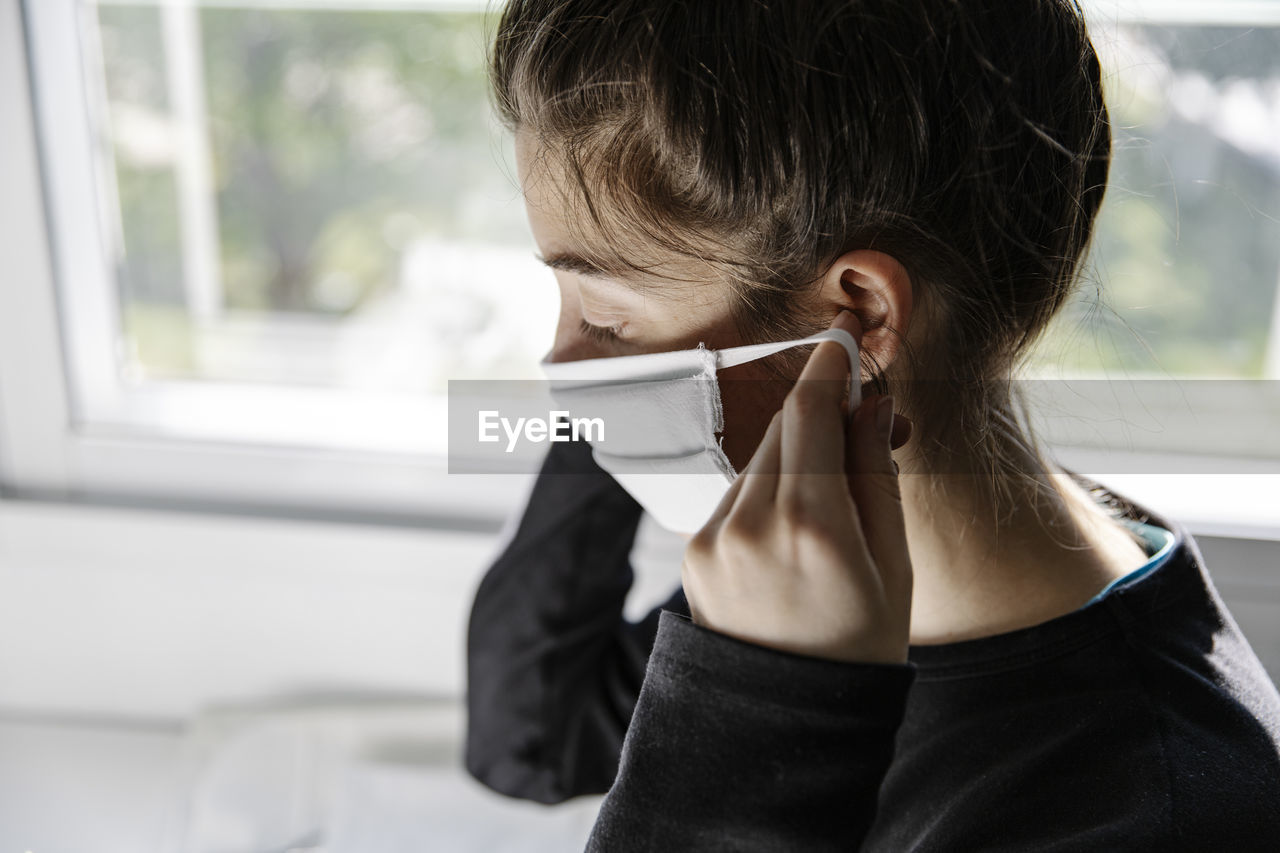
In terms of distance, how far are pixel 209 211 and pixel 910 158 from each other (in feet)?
3.72

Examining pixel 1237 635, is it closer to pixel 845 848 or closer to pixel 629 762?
pixel 845 848

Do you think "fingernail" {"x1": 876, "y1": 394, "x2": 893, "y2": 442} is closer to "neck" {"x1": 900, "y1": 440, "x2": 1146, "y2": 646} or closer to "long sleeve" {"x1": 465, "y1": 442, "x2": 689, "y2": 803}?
"neck" {"x1": 900, "y1": 440, "x2": 1146, "y2": 646}

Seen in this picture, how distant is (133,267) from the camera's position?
4.58 ft

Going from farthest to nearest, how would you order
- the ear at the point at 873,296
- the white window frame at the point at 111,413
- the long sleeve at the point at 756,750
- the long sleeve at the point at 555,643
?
the white window frame at the point at 111,413 < the long sleeve at the point at 555,643 < the ear at the point at 873,296 < the long sleeve at the point at 756,750

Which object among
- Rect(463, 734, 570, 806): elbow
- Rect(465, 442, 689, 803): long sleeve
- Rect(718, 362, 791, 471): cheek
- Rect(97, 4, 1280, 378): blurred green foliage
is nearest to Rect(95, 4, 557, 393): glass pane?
Rect(97, 4, 1280, 378): blurred green foliage

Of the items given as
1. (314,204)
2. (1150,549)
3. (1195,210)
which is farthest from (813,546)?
(314,204)

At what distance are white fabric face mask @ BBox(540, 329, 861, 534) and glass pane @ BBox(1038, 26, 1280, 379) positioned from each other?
0.53m

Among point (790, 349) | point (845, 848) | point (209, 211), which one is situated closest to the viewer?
point (845, 848)

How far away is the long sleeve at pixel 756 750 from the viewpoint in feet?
1.72

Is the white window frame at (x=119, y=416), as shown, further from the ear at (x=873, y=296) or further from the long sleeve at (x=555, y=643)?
the ear at (x=873, y=296)

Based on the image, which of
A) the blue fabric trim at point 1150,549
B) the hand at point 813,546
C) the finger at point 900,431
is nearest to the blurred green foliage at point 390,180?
the blue fabric trim at point 1150,549

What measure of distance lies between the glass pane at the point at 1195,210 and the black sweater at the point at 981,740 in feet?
1.39

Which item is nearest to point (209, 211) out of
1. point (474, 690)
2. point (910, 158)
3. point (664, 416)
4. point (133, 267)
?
point (133, 267)

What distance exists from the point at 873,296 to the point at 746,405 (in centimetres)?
12
